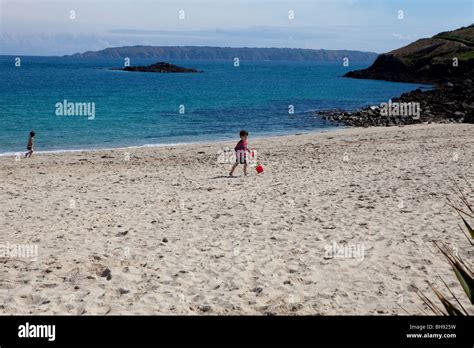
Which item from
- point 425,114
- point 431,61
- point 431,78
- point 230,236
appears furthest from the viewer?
point 431,61

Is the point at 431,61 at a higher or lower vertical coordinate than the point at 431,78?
higher

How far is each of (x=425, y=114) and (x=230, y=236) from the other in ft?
114

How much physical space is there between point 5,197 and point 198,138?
19141 millimetres

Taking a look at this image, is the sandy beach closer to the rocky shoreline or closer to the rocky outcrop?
the rocky shoreline

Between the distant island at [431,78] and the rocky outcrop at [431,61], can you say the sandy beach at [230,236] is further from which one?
the rocky outcrop at [431,61]

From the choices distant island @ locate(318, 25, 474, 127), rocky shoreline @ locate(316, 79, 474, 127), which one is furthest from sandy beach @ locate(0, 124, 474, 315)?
distant island @ locate(318, 25, 474, 127)

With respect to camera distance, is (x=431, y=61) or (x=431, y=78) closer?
(x=431, y=78)

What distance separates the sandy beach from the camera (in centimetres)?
710

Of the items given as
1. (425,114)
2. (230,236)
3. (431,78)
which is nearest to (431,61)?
(431,78)

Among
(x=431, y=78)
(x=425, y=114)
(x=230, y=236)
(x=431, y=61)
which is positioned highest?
(x=431, y=61)

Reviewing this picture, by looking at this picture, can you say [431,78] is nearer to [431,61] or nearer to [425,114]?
[431,61]

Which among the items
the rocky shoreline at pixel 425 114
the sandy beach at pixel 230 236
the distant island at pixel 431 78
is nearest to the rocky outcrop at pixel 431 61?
the distant island at pixel 431 78

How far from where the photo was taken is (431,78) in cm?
9881

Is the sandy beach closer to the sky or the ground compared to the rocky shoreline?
closer to the ground
